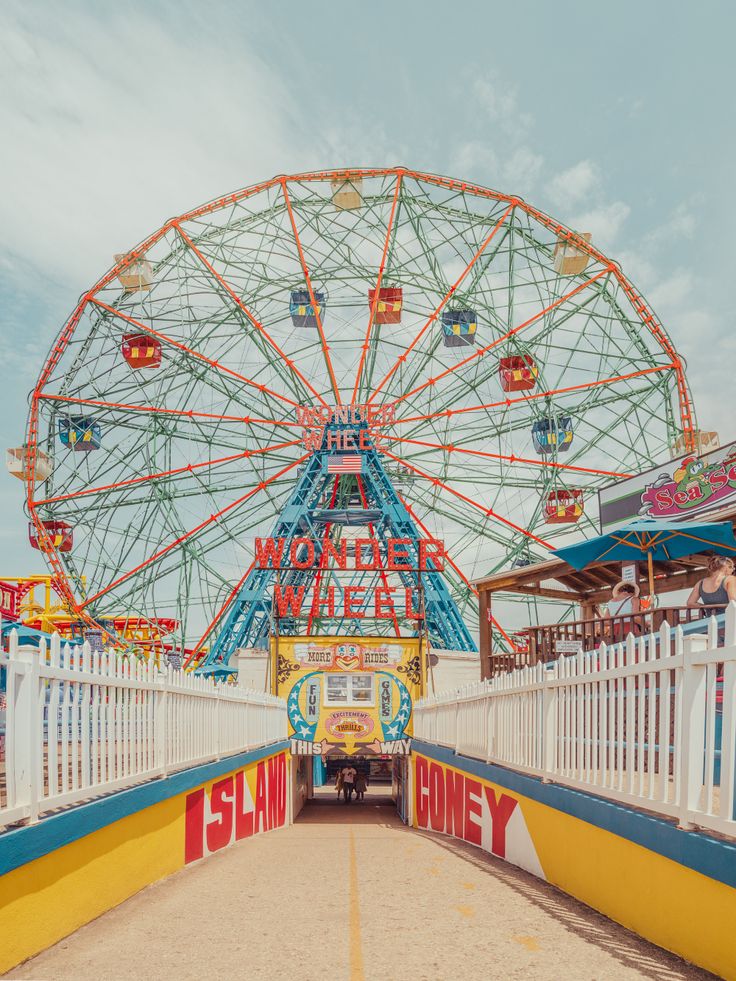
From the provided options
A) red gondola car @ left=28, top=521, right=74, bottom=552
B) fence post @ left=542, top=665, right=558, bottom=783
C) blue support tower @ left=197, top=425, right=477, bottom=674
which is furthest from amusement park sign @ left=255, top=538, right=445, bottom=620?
fence post @ left=542, top=665, right=558, bottom=783

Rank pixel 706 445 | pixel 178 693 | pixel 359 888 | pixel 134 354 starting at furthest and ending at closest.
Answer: pixel 134 354, pixel 706 445, pixel 178 693, pixel 359 888

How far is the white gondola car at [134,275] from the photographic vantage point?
30.0 meters

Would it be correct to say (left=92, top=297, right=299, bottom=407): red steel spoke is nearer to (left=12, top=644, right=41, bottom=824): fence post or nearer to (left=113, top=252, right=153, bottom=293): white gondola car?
(left=113, top=252, right=153, bottom=293): white gondola car

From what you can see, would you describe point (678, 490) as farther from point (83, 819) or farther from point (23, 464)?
Result: point (23, 464)

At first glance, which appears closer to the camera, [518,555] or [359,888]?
[359,888]

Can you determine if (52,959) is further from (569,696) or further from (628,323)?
(628,323)

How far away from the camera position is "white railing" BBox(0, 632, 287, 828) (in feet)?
13.8

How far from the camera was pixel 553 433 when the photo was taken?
28.9m

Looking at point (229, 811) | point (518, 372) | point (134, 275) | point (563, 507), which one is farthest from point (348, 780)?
point (229, 811)

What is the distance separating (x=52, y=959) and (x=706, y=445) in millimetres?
26521

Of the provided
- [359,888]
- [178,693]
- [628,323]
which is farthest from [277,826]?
[628,323]

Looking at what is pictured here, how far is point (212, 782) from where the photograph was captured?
336 inches

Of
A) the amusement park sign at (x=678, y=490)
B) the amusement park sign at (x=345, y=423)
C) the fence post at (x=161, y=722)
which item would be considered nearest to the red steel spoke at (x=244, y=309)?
the amusement park sign at (x=345, y=423)

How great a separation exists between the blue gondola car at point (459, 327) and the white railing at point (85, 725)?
72.2 feet
